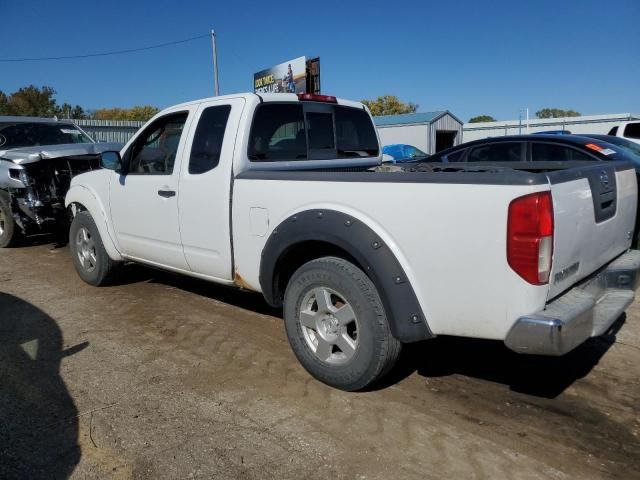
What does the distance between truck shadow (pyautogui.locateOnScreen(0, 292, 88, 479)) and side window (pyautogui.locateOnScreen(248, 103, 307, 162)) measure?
2.13 meters

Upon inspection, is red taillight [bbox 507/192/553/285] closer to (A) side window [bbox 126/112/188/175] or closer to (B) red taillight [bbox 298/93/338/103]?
(B) red taillight [bbox 298/93/338/103]

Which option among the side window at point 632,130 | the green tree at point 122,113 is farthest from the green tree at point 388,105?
the side window at point 632,130

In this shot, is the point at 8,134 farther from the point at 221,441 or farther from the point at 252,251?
the point at 221,441

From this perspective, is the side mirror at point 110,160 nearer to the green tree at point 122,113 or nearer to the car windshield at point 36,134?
the car windshield at point 36,134

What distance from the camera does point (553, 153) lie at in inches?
269

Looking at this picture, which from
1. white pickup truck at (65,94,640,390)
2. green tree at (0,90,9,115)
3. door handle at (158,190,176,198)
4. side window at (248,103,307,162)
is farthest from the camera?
green tree at (0,90,9,115)

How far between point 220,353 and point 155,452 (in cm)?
135

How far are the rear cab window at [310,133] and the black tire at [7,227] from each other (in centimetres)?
552

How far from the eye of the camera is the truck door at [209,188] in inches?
158

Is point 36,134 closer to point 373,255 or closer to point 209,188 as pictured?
point 209,188

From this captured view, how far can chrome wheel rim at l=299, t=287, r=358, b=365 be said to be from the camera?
334cm

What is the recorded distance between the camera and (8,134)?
8.80 m

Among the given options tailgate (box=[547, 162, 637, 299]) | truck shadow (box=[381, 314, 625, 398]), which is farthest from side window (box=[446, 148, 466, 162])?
tailgate (box=[547, 162, 637, 299])

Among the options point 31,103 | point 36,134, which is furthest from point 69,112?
point 36,134
